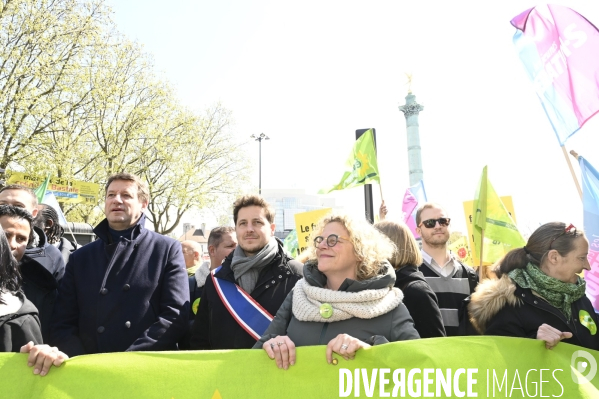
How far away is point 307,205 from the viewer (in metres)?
162

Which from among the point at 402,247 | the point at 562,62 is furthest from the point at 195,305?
the point at 562,62

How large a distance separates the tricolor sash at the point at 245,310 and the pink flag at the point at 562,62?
2.95m

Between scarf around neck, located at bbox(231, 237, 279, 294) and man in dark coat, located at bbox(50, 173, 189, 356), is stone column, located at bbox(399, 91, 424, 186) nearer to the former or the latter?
scarf around neck, located at bbox(231, 237, 279, 294)

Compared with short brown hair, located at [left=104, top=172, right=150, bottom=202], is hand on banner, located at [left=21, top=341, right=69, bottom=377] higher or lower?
lower

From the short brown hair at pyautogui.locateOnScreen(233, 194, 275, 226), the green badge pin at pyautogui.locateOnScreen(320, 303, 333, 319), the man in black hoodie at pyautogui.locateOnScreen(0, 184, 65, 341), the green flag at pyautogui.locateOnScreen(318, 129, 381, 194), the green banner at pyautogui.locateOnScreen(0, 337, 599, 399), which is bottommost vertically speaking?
the green banner at pyautogui.locateOnScreen(0, 337, 599, 399)

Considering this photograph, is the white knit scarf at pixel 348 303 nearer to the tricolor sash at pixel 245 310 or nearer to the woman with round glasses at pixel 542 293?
the tricolor sash at pixel 245 310

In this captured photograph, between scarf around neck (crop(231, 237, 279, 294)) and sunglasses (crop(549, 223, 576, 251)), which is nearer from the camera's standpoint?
sunglasses (crop(549, 223, 576, 251))

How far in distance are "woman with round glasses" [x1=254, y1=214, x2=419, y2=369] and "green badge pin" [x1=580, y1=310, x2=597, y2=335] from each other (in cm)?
105

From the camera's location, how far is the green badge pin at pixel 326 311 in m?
2.43

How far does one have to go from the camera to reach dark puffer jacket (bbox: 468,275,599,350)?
2717 millimetres

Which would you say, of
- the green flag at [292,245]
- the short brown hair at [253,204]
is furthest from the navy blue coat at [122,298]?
the green flag at [292,245]

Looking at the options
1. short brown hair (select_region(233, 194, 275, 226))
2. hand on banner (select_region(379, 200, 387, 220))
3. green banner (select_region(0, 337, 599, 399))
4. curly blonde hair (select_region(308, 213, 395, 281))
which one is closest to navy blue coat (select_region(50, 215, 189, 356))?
green banner (select_region(0, 337, 599, 399))

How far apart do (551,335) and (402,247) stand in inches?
40.1

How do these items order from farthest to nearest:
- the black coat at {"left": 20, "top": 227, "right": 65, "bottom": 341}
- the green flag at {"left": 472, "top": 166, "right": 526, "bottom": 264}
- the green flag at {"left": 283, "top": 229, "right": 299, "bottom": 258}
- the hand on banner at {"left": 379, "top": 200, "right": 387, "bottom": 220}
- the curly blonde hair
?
1. the green flag at {"left": 283, "top": 229, "right": 299, "bottom": 258}
2. the hand on banner at {"left": 379, "top": 200, "right": 387, "bottom": 220}
3. the green flag at {"left": 472, "top": 166, "right": 526, "bottom": 264}
4. the black coat at {"left": 20, "top": 227, "right": 65, "bottom": 341}
5. the curly blonde hair
